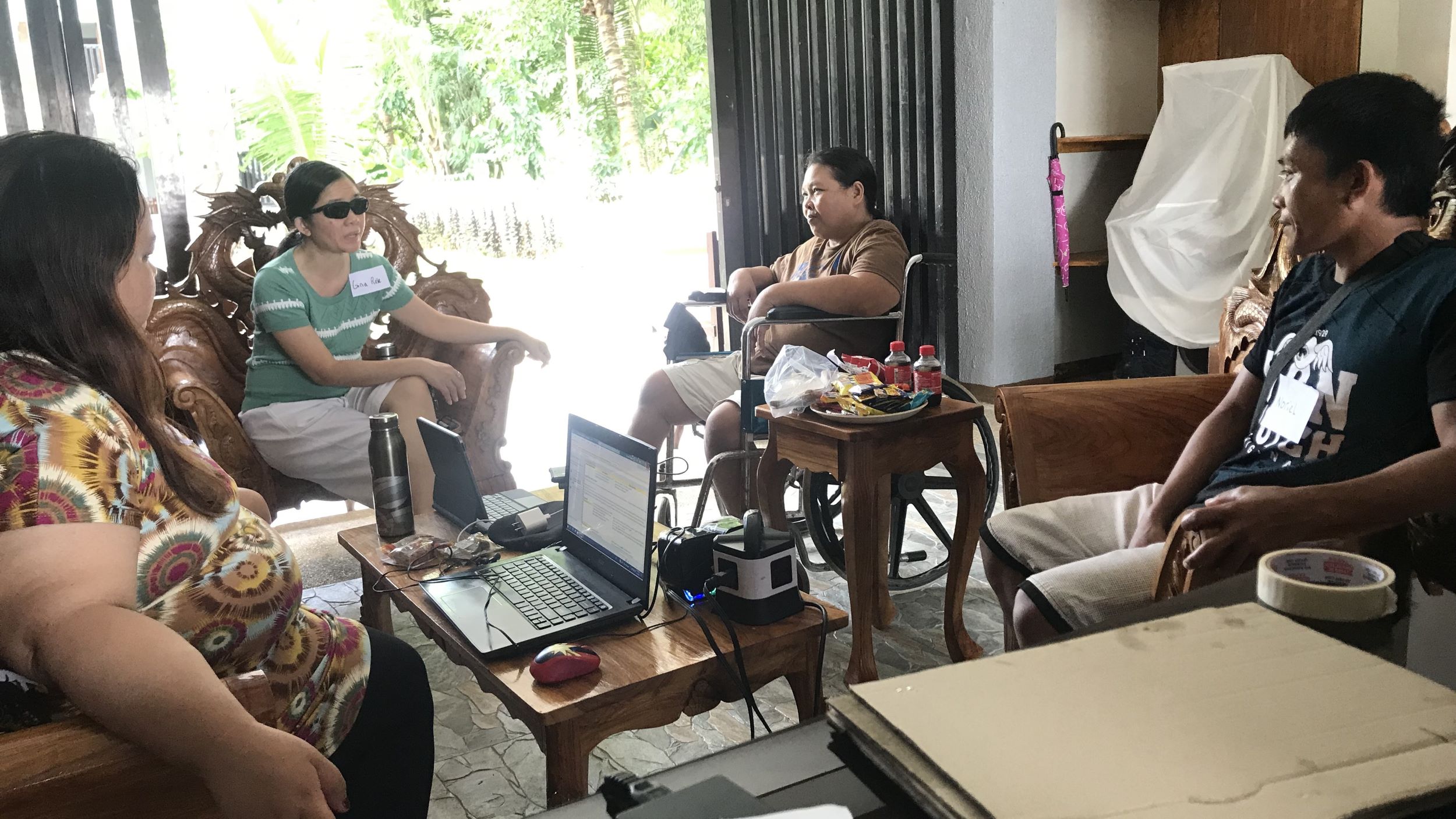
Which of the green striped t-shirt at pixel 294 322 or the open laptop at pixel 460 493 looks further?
the green striped t-shirt at pixel 294 322

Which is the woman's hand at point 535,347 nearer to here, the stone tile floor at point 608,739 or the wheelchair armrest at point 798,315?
the wheelchair armrest at point 798,315

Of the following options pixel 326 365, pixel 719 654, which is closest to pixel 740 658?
pixel 719 654

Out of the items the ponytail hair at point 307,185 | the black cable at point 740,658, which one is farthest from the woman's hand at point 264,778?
the ponytail hair at point 307,185

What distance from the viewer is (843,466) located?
219 centimetres

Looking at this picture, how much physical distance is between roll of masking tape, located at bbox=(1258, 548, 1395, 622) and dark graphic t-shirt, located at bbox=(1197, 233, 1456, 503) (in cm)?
67

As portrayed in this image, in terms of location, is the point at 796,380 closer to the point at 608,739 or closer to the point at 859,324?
the point at 859,324

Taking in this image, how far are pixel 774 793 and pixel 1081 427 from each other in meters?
1.45

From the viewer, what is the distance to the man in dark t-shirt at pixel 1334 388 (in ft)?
4.25

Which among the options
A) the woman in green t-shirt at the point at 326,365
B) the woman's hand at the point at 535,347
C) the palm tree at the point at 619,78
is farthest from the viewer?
the palm tree at the point at 619,78

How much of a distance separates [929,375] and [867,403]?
0.65ft

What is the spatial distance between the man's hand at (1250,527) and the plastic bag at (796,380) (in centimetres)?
107

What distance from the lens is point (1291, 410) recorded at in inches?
61.7

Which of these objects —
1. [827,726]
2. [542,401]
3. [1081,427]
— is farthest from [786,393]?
[542,401]

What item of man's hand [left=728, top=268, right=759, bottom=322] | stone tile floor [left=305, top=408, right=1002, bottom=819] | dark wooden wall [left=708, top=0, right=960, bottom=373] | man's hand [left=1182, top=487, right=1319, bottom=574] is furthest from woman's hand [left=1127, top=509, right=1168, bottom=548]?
dark wooden wall [left=708, top=0, right=960, bottom=373]
